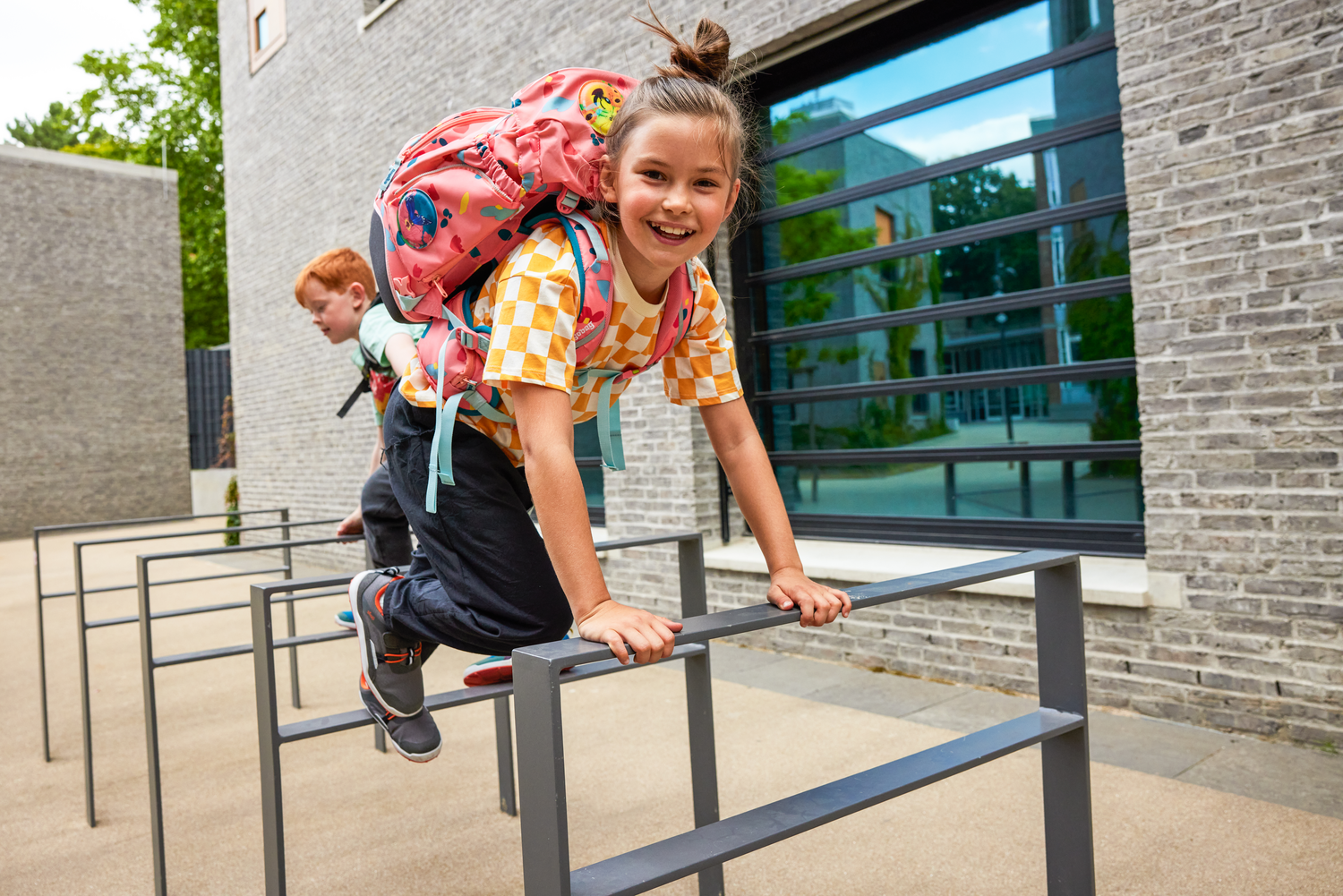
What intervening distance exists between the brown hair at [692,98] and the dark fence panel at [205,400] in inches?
687

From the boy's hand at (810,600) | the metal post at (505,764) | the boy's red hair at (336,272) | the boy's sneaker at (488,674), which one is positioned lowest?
the metal post at (505,764)

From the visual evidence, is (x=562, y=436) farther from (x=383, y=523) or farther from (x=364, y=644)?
(x=383, y=523)

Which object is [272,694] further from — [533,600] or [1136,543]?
[1136,543]

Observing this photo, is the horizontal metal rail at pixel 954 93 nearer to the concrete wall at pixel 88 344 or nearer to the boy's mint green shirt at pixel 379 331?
the boy's mint green shirt at pixel 379 331

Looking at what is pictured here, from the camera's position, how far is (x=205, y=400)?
16.9 m

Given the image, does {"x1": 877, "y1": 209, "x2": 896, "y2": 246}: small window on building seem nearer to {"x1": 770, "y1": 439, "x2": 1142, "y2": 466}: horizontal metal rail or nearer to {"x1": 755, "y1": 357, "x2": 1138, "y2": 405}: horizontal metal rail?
{"x1": 755, "y1": 357, "x2": 1138, "y2": 405}: horizontal metal rail

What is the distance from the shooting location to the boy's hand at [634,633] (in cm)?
108

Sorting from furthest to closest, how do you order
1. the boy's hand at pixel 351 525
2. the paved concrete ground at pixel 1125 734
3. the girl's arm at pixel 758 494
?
the boy's hand at pixel 351 525
the paved concrete ground at pixel 1125 734
the girl's arm at pixel 758 494

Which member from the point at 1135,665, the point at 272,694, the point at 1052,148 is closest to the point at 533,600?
the point at 272,694

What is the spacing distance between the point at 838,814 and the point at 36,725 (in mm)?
4172

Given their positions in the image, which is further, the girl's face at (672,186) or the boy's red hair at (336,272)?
the boy's red hair at (336,272)

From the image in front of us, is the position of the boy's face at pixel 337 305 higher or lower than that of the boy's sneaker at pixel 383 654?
higher

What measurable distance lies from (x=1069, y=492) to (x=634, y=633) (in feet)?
10.7


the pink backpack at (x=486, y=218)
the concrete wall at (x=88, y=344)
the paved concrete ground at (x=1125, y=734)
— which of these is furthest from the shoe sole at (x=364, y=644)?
the concrete wall at (x=88, y=344)
